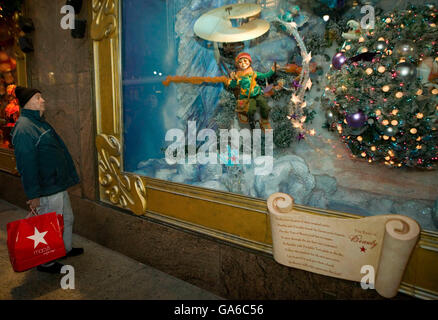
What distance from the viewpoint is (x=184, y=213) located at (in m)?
2.83

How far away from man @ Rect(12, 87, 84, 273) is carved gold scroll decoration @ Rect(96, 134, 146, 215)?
408mm

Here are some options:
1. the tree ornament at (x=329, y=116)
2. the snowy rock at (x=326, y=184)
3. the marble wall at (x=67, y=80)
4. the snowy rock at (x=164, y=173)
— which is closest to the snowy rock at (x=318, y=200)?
the snowy rock at (x=326, y=184)

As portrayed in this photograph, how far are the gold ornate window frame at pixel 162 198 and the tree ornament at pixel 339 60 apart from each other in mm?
1029

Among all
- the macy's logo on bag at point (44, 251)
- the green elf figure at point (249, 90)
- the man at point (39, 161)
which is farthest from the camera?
the man at point (39, 161)

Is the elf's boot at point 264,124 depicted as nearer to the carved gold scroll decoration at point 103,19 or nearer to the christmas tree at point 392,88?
the christmas tree at point 392,88

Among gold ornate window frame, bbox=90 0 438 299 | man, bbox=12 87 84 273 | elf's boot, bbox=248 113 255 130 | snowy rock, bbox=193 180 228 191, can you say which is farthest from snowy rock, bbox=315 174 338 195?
man, bbox=12 87 84 273

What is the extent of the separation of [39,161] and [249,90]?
2.15 metres

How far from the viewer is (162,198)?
2986mm

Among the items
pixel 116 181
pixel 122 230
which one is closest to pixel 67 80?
pixel 116 181

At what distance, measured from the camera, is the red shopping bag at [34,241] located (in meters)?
2.48

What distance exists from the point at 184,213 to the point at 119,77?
166cm

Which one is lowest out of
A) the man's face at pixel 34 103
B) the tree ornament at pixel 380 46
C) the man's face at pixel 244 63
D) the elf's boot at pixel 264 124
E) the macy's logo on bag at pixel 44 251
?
the macy's logo on bag at pixel 44 251

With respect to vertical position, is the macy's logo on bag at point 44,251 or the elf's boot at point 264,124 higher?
the elf's boot at point 264,124

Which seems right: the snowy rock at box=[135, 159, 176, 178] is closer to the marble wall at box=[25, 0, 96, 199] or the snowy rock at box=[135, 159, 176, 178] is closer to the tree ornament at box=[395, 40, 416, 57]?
the marble wall at box=[25, 0, 96, 199]
